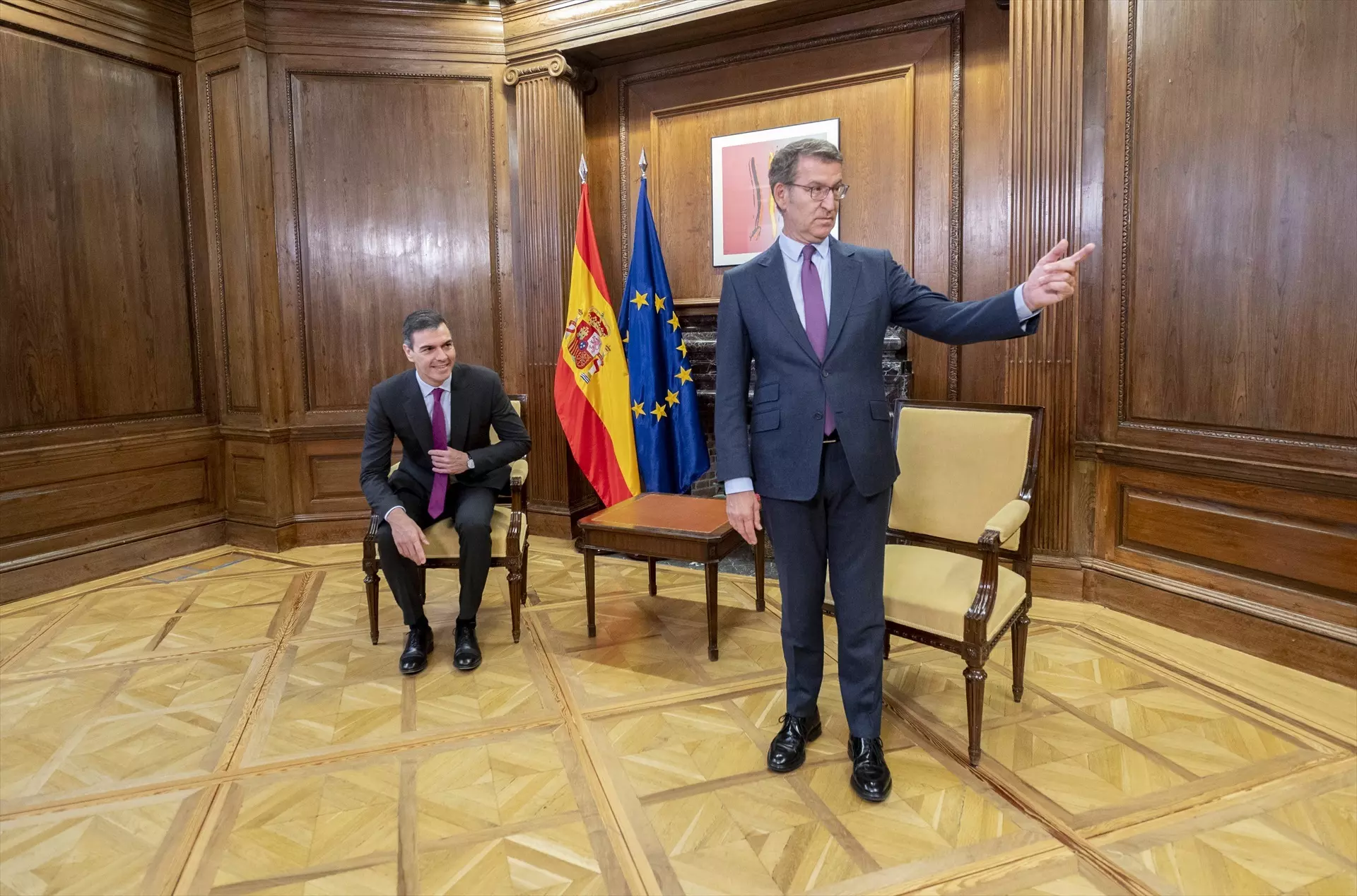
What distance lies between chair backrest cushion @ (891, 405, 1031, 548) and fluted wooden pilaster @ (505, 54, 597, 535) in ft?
8.86

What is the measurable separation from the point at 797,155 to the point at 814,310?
1.25ft

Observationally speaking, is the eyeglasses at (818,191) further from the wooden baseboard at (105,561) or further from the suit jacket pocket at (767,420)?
the wooden baseboard at (105,561)

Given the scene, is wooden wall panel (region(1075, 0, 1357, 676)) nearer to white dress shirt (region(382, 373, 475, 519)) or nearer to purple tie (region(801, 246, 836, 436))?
purple tie (region(801, 246, 836, 436))

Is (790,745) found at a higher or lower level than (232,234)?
lower

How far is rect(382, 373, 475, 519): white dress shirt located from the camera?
3.22 metres

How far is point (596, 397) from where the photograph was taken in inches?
184

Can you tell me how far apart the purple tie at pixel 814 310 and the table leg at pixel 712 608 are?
1.13m

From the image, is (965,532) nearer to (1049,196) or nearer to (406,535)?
(1049,196)

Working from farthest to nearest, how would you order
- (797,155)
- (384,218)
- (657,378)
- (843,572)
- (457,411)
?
(384,218), (657,378), (457,411), (843,572), (797,155)

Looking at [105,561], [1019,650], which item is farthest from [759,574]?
[105,561]

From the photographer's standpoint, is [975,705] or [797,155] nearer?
[797,155]

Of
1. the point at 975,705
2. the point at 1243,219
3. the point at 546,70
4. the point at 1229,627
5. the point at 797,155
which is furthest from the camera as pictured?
the point at 546,70


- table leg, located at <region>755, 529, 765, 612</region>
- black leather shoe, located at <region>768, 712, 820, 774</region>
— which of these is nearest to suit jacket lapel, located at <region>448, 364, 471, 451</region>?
table leg, located at <region>755, 529, 765, 612</region>

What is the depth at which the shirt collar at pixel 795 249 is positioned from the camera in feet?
6.80
